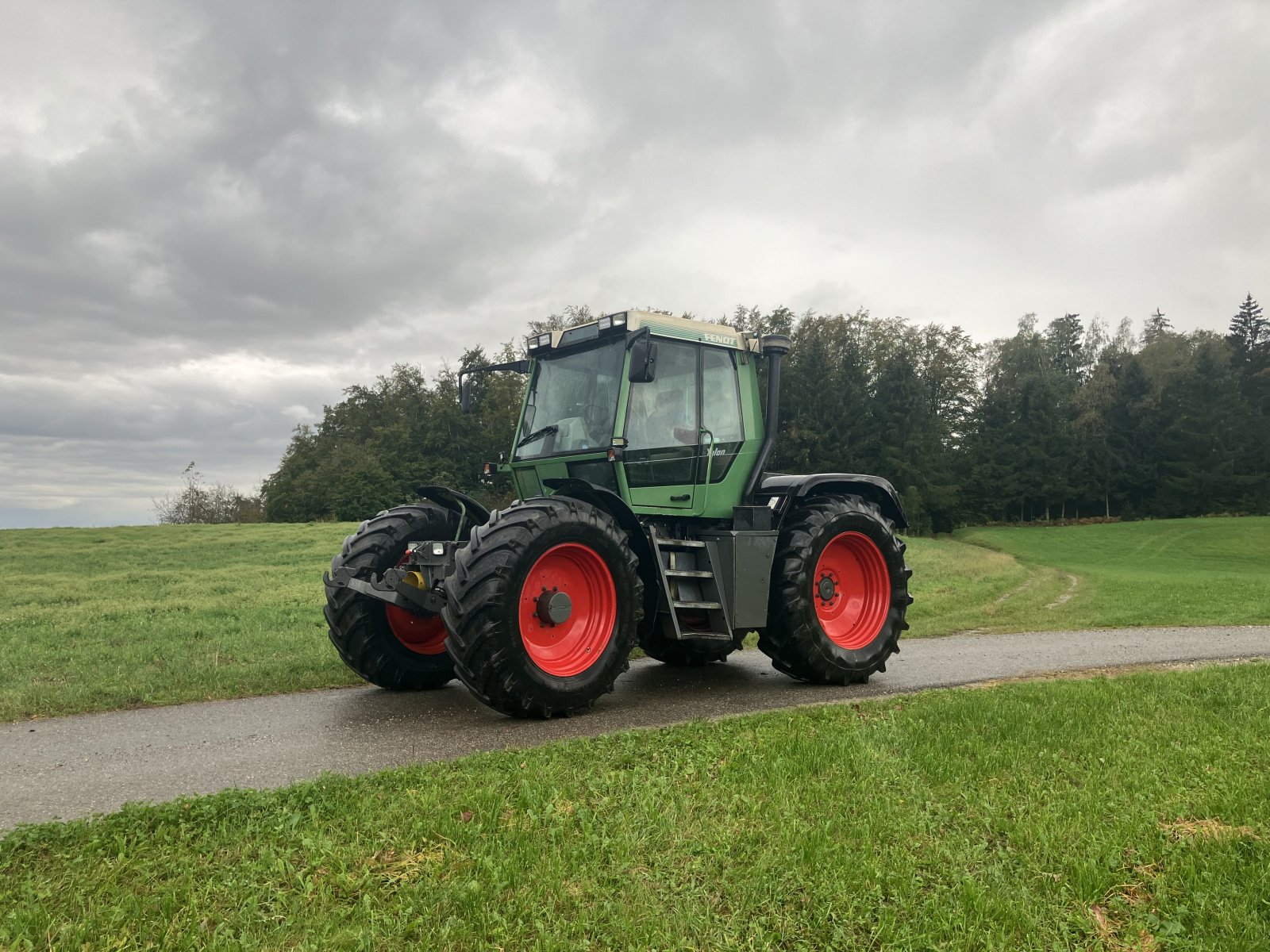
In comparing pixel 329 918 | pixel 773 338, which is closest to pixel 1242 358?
pixel 773 338

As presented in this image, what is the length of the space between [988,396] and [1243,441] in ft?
49.1

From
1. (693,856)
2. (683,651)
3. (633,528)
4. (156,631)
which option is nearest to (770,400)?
(633,528)

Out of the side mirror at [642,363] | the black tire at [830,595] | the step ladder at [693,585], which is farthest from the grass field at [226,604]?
the black tire at [830,595]

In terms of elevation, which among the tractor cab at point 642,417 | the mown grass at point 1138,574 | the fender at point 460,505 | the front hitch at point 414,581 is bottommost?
the mown grass at point 1138,574

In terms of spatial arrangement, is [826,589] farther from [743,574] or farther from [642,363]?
[642,363]

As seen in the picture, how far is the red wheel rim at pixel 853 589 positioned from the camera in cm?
851

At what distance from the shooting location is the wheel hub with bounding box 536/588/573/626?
632 centimetres

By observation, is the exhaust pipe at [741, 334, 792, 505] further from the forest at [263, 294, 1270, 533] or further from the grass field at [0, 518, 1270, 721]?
the forest at [263, 294, 1270, 533]

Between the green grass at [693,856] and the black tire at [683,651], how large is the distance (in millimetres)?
3605

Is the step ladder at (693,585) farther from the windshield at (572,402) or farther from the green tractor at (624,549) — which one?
the windshield at (572,402)

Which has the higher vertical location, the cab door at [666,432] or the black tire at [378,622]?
the cab door at [666,432]

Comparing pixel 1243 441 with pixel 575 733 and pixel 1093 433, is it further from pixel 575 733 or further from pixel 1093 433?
pixel 575 733

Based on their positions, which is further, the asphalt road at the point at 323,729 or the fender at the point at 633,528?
the fender at the point at 633,528

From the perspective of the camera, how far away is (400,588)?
661 centimetres
